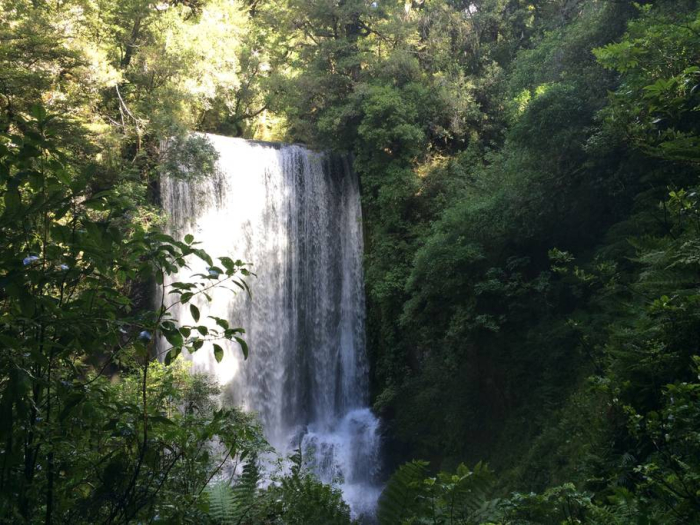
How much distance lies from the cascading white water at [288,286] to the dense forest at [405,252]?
838mm

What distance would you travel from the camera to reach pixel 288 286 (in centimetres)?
1538

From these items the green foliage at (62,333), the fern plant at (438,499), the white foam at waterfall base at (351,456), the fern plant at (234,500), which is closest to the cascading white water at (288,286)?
the white foam at waterfall base at (351,456)

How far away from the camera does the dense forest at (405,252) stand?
70.7 inches

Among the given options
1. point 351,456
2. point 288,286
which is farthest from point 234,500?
point 288,286

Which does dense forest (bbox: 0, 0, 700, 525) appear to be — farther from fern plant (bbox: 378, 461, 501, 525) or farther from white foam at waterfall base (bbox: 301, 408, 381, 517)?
white foam at waterfall base (bbox: 301, 408, 381, 517)

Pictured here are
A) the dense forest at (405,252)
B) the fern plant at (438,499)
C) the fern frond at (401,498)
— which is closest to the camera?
the dense forest at (405,252)

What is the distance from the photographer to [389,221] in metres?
14.8

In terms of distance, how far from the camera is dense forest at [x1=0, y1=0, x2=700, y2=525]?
1.79 metres

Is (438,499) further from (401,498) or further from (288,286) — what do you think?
(288,286)

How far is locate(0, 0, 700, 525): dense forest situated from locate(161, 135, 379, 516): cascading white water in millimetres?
838

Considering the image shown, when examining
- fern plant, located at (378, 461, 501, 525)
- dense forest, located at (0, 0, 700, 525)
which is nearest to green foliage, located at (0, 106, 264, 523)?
dense forest, located at (0, 0, 700, 525)

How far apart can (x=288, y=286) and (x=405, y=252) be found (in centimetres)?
370

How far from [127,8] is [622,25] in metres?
12.7

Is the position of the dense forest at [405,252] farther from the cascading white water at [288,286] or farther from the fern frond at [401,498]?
the cascading white water at [288,286]
